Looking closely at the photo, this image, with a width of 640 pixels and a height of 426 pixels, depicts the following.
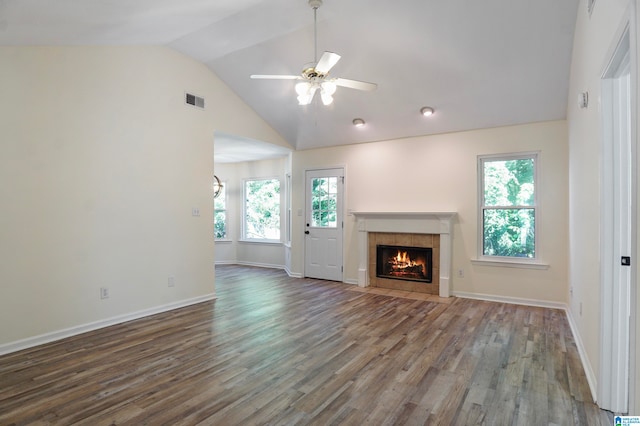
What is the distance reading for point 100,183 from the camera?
3930mm

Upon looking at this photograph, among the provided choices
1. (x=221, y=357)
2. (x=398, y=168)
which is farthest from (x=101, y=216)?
(x=398, y=168)

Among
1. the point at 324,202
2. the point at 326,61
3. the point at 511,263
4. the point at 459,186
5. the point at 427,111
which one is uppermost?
the point at 427,111

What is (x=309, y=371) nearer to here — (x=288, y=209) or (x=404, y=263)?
(x=404, y=263)

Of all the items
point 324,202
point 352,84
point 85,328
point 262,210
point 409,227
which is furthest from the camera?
point 262,210

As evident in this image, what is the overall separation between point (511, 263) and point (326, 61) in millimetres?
3834

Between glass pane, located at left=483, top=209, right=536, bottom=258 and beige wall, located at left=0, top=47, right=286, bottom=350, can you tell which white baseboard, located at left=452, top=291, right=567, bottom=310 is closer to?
glass pane, located at left=483, top=209, right=536, bottom=258

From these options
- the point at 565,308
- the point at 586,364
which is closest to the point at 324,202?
the point at 565,308

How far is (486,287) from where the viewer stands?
203 inches

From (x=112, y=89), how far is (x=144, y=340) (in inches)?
110

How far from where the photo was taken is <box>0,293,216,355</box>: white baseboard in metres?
3.25

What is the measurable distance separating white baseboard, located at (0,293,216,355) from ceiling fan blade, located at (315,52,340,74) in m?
3.50

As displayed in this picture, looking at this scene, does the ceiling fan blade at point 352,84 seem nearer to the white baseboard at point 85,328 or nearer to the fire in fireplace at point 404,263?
the fire in fireplace at point 404,263

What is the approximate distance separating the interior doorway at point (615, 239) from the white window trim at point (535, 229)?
112 inches

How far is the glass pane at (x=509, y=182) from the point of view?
4.96m
